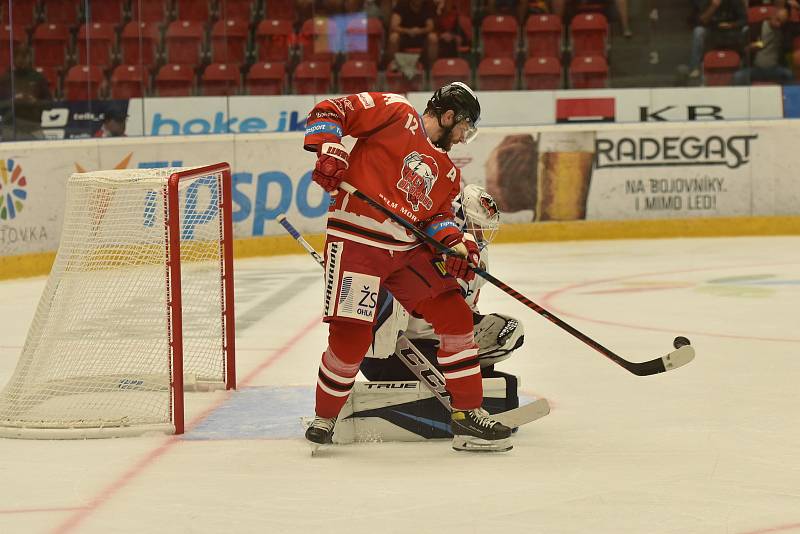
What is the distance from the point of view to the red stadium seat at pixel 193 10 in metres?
9.52

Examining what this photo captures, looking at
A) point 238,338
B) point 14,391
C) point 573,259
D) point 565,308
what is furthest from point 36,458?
point 573,259

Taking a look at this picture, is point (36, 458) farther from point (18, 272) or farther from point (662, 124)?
point (662, 124)

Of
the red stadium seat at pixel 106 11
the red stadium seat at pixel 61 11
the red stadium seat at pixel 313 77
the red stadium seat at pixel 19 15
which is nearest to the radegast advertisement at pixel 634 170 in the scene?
the red stadium seat at pixel 313 77

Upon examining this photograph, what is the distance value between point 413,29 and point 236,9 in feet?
4.70

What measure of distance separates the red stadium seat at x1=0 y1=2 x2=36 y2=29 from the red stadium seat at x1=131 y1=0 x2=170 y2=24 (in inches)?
30.9

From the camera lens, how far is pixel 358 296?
12.1 feet

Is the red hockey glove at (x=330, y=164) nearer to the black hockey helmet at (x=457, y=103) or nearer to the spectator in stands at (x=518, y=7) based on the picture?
the black hockey helmet at (x=457, y=103)

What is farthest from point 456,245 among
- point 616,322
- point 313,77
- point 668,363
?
point 313,77

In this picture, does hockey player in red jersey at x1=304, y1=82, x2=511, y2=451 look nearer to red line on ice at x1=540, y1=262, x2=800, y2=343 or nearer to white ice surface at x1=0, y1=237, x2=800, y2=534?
white ice surface at x1=0, y1=237, x2=800, y2=534

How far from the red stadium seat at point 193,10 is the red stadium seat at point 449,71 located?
5.95ft

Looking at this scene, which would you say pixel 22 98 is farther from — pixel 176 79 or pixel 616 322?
pixel 616 322

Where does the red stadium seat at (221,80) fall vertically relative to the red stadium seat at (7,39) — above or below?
below

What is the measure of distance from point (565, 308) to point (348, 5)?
4.20m

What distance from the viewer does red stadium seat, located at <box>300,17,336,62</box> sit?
32.7 ft
